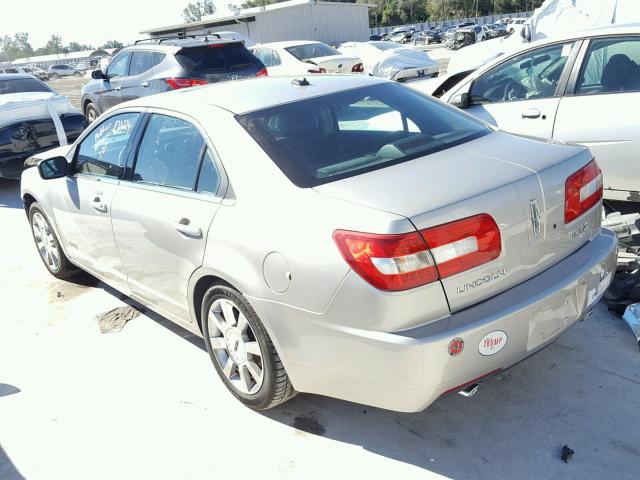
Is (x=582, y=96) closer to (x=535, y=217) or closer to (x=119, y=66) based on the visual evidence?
(x=535, y=217)

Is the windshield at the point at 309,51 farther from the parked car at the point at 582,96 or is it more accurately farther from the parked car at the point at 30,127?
the parked car at the point at 582,96

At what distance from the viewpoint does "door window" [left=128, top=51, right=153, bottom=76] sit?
10.1 meters

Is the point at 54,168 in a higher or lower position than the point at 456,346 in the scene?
higher

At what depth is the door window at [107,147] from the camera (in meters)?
3.86

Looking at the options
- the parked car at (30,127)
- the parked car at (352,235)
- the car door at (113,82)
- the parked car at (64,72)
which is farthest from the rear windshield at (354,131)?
the parked car at (64,72)

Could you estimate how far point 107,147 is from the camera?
4105mm

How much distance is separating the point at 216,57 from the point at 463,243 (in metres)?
8.38

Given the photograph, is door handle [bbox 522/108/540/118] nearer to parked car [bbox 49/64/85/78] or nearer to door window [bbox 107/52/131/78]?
door window [bbox 107/52/131/78]

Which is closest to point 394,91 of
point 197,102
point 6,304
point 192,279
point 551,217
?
point 197,102

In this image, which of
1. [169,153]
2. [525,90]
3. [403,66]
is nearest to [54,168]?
[169,153]

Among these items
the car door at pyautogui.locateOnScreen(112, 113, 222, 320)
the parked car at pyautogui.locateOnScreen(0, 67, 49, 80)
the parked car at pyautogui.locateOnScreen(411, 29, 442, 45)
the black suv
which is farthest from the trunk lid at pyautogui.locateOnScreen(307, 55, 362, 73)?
the parked car at pyautogui.locateOnScreen(411, 29, 442, 45)

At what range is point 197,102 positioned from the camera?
3340 millimetres

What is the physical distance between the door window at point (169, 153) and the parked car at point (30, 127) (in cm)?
539

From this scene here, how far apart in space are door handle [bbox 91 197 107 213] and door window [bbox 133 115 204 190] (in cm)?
35
